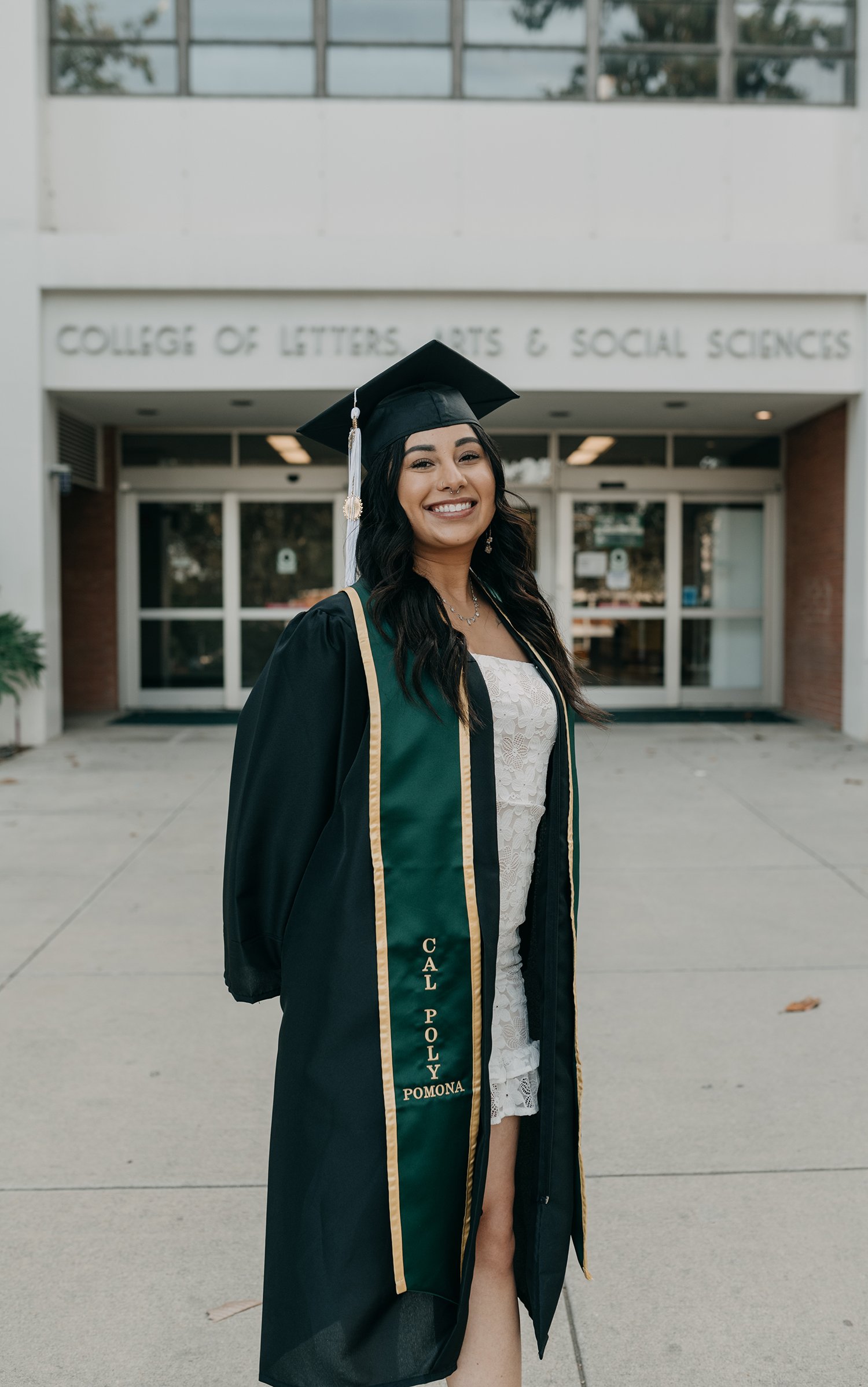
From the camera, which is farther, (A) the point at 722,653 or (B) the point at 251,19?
(A) the point at 722,653

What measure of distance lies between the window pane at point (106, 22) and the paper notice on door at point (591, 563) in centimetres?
649

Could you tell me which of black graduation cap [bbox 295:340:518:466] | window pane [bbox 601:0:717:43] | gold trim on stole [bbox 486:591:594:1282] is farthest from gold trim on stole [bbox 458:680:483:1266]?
window pane [bbox 601:0:717:43]

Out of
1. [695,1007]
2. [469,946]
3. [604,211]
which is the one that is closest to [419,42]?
[604,211]

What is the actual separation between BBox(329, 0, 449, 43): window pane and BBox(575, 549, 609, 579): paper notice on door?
17.3 ft

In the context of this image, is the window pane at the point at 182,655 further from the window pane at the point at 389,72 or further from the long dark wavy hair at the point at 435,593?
the long dark wavy hair at the point at 435,593

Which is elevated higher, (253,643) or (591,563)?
(591,563)

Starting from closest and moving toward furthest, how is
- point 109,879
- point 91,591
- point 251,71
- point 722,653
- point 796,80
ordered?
point 109,879
point 251,71
point 796,80
point 91,591
point 722,653

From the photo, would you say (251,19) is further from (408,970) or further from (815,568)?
(408,970)

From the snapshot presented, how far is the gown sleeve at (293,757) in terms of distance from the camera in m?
1.89


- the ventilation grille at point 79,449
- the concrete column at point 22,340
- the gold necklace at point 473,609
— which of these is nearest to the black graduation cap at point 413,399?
the gold necklace at point 473,609

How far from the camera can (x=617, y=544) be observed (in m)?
13.5

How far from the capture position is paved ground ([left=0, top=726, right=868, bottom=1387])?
2.52m

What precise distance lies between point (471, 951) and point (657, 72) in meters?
11.1

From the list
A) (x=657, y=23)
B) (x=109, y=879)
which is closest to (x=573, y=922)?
(x=109, y=879)
